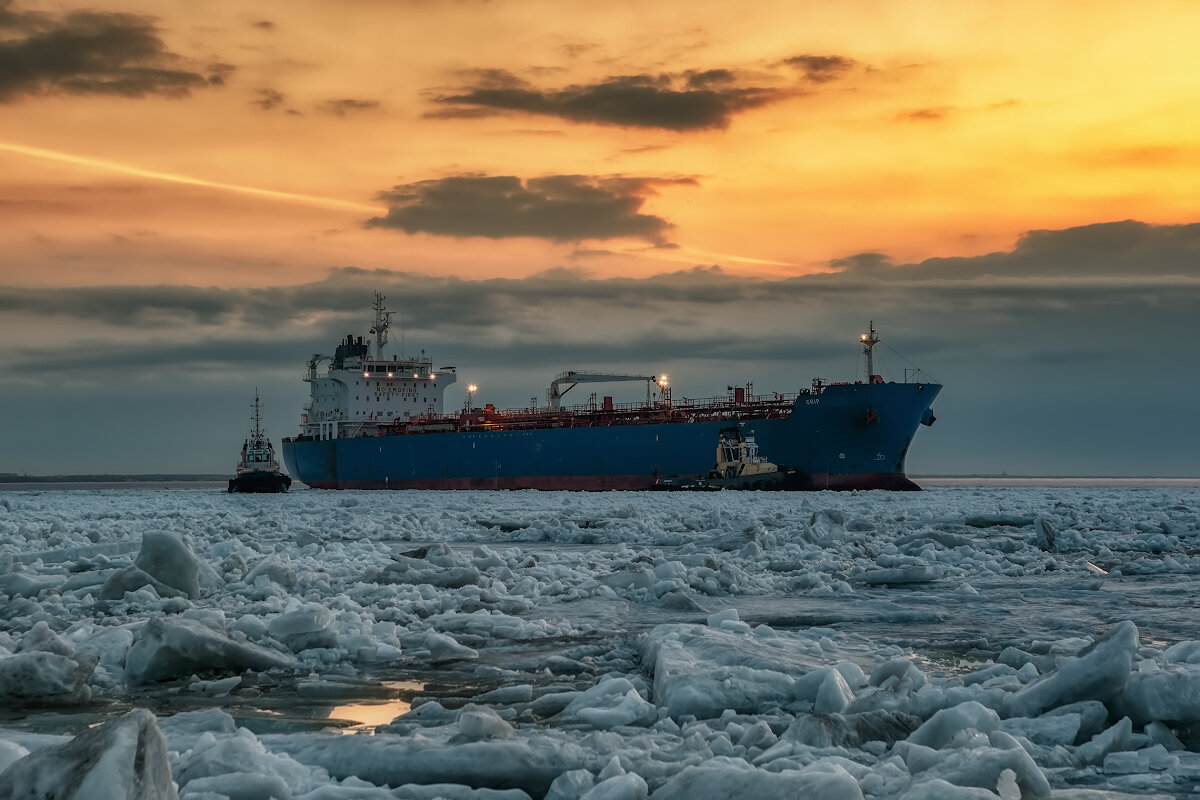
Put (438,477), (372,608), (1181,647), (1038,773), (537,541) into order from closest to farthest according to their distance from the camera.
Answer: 1. (1038,773)
2. (1181,647)
3. (372,608)
4. (537,541)
5. (438,477)

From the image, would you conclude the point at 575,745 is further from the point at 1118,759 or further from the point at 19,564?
the point at 19,564

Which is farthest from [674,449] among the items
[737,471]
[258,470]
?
[258,470]

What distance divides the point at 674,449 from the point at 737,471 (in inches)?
153

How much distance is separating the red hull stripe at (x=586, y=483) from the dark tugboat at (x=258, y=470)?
519 centimetres

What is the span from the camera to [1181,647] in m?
5.52

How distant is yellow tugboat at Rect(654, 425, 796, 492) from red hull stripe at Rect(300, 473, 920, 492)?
1.27 meters

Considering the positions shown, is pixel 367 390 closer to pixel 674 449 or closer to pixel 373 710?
pixel 674 449

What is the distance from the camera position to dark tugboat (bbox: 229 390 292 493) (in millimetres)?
50250

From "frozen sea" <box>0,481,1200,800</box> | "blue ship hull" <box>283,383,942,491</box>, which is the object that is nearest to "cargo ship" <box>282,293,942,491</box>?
"blue ship hull" <box>283,383,942,491</box>

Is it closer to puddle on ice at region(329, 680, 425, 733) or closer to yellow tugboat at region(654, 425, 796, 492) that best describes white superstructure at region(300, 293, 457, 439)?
yellow tugboat at region(654, 425, 796, 492)

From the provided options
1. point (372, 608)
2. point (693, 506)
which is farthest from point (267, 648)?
point (693, 506)

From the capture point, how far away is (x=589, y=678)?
19.2 ft

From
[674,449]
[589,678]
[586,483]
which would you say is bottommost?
[586,483]

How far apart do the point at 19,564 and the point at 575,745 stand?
7.99 m
